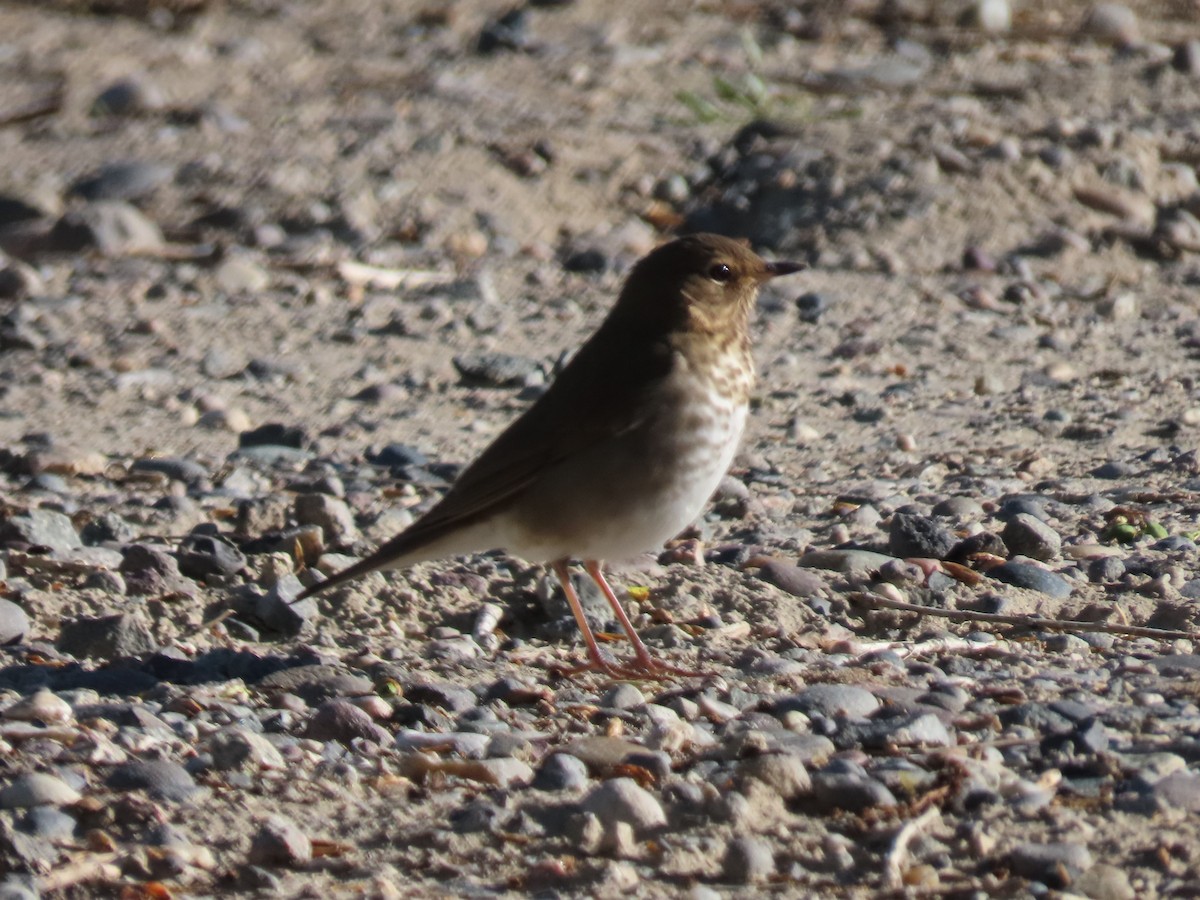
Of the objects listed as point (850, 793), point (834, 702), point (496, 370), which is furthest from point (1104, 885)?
point (496, 370)

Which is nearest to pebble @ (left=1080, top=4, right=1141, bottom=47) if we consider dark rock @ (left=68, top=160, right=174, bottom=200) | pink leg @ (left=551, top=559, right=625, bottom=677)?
dark rock @ (left=68, top=160, right=174, bottom=200)

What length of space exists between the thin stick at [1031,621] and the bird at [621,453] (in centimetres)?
62

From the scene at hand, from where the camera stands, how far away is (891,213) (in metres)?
10.1

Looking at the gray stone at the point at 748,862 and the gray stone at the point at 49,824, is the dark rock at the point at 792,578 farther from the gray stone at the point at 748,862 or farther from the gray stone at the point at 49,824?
the gray stone at the point at 49,824

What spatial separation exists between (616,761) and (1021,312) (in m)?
5.17

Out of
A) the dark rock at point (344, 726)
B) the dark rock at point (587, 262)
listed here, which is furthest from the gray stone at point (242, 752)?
the dark rock at point (587, 262)

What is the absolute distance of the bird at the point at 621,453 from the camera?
5.79m

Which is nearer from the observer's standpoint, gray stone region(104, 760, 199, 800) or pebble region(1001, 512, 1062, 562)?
gray stone region(104, 760, 199, 800)

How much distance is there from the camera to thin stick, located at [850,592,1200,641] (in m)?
5.57

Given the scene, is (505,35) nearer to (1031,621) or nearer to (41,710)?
(1031,621)

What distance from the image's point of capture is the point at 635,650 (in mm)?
5785

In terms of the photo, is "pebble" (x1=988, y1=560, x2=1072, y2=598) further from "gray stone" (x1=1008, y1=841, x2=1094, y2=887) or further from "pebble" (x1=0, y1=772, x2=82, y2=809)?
"pebble" (x1=0, y1=772, x2=82, y2=809)

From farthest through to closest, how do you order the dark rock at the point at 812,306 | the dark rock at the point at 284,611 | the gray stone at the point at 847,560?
the dark rock at the point at 812,306 < the gray stone at the point at 847,560 < the dark rock at the point at 284,611

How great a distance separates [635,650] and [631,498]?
44 centimetres
